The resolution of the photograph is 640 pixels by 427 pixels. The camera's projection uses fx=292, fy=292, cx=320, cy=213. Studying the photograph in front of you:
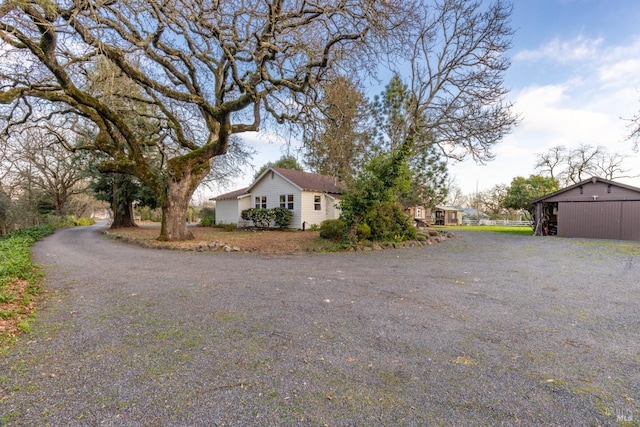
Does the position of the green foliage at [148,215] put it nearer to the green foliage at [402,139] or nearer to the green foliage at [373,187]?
the green foliage at [402,139]

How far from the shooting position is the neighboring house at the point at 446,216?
121ft

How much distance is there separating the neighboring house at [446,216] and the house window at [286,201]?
74.7 feet

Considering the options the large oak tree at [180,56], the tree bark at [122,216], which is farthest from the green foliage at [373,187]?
the tree bark at [122,216]

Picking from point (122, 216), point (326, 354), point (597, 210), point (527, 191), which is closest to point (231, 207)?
point (122, 216)

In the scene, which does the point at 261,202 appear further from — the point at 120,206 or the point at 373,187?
the point at 373,187

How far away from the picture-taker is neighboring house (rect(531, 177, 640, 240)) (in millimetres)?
14680

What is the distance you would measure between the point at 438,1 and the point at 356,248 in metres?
12.0

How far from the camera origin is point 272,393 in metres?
2.19

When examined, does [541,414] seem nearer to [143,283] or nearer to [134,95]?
[143,283]

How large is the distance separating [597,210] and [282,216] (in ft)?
57.9

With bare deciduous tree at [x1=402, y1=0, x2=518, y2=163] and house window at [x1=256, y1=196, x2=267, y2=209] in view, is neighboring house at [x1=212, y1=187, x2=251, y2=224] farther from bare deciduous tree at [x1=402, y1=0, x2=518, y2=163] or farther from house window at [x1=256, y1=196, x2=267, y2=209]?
bare deciduous tree at [x1=402, y1=0, x2=518, y2=163]

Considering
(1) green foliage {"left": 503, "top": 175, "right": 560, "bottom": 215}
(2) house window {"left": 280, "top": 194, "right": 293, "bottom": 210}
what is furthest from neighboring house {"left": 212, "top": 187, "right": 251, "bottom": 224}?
(1) green foliage {"left": 503, "top": 175, "right": 560, "bottom": 215}

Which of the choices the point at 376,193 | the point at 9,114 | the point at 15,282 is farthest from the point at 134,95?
the point at 376,193

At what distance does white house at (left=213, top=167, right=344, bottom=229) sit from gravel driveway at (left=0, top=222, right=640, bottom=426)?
13168mm
